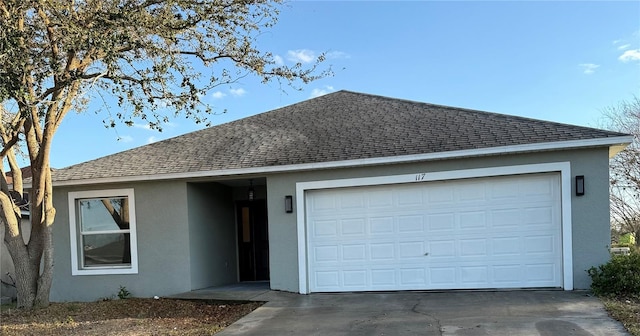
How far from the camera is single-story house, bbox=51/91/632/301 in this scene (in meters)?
8.36

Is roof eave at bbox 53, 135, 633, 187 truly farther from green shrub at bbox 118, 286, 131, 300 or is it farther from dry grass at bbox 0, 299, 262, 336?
dry grass at bbox 0, 299, 262, 336

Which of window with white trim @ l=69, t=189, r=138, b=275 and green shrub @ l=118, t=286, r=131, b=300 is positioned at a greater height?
window with white trim @ l=69, t=189, r=138, b=275

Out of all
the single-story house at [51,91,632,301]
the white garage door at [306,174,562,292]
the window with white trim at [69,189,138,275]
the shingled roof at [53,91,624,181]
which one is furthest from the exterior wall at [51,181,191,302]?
the white garage door at [306,174,562,292]

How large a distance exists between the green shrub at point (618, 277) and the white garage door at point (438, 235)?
25.7 inches

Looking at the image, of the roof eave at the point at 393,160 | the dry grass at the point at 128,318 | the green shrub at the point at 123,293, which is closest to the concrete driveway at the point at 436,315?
the dry grass at the point at 128,318

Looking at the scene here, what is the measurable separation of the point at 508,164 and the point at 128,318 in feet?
23.9

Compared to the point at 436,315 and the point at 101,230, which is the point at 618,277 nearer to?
the point at 436,315

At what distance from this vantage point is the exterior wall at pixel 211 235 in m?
10.4

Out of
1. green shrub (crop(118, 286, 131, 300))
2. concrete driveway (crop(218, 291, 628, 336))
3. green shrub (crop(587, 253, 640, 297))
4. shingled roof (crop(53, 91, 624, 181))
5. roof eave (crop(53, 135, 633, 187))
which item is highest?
shingled roof (crop(53, 91, 624, 181))

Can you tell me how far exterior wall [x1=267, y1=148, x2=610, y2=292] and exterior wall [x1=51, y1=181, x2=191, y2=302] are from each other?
2.11 metres

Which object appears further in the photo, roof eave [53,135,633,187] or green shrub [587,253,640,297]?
roof eave [53,135,633,187]

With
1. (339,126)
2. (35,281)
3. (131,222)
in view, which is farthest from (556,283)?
(35,281)

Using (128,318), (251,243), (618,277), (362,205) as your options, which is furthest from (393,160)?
(251,243)

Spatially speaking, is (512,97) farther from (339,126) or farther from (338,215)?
(338,215)
